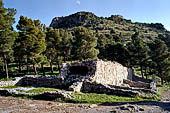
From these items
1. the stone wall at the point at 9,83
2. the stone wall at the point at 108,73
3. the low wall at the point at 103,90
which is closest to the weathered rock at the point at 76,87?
the low wall at the point at 103,90

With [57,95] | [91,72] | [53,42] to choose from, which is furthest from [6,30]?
[57,95]

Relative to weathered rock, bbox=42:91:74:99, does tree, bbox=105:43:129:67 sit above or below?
above

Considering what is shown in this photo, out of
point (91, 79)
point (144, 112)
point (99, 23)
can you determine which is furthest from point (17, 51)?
point (99, 23)

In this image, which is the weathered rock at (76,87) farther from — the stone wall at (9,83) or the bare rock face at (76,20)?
the bare rock face at (76,20)

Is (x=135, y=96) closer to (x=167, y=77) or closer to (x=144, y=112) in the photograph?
(x=144, y=112)

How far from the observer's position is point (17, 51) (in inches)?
1037

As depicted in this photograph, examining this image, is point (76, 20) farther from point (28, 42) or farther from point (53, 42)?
point (28, 42)

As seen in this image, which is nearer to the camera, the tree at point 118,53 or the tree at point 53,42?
the tree at point 53,42

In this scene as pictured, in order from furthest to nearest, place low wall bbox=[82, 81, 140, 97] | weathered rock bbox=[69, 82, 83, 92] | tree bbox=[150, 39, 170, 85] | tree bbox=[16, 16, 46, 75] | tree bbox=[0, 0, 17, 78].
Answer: tree bbox=[150, 39, 170, 85], tree bbox=[16, 16, 46, 75], tree bbox=[0, 0, 17, 78], weathered rock bbox=[69, 82, 83, 92], low wall bbox=[82, 81, 140, 97]

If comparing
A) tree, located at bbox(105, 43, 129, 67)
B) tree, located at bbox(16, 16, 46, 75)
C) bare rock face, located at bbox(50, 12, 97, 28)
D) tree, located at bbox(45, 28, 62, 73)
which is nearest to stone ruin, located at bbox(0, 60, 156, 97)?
tree, located at bbox(16, 16, 46, 75)

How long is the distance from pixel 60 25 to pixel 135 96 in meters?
149

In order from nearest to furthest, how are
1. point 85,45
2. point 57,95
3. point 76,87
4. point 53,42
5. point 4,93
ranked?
1. point 57,95
2. point 4,93
3. point 76,87
4. point 53,42
5. point 85,45

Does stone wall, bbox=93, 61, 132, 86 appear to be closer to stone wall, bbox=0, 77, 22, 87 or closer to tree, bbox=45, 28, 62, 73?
stone wall, bbox=0, 77, 22, 87

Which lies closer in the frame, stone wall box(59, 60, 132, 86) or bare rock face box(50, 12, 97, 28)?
stone wall box(59, 60, 132, 86)
